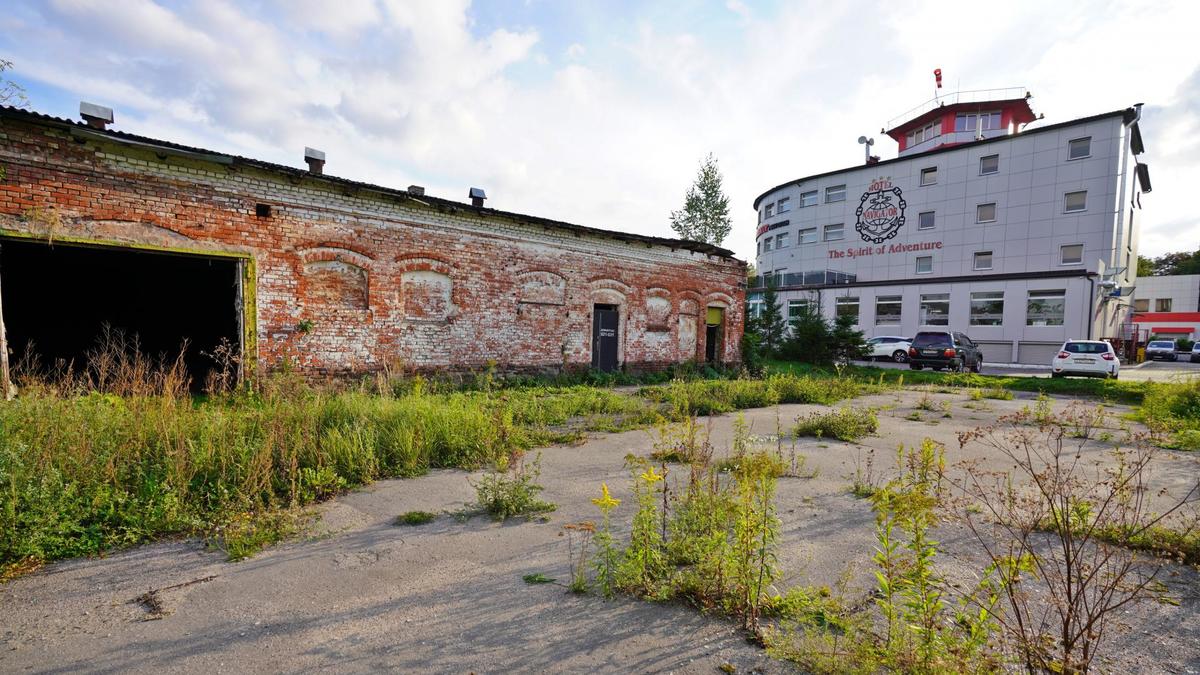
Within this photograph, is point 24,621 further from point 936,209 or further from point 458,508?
point 936,209

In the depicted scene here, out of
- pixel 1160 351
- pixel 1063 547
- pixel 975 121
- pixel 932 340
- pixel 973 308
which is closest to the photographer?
pixel 1063 547

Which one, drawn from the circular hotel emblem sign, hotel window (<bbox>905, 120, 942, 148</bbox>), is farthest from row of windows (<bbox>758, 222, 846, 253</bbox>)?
hotel window (<bbox>905, 120, 942, 148</bbox>)

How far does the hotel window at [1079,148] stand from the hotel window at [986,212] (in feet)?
13.1

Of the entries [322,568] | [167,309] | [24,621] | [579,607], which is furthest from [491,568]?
[167,309]

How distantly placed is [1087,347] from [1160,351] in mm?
23247

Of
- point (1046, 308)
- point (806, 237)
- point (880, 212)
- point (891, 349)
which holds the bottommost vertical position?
point (891, 349)

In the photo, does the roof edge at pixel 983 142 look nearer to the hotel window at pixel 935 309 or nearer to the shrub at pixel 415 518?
the hotel window at pixel 935 309

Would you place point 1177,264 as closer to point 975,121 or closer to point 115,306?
point 975,121

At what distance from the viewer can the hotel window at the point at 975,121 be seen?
3459 cm

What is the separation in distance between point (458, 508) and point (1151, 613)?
505 cm

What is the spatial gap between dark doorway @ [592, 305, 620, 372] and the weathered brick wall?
316mm

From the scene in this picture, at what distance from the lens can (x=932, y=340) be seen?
21.2 meters

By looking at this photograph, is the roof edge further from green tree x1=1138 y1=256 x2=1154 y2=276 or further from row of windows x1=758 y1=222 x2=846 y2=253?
green tree x1=1138 y1=256 x2=1154 y2=276

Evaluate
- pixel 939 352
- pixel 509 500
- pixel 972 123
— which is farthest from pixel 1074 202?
pixel 509 500
